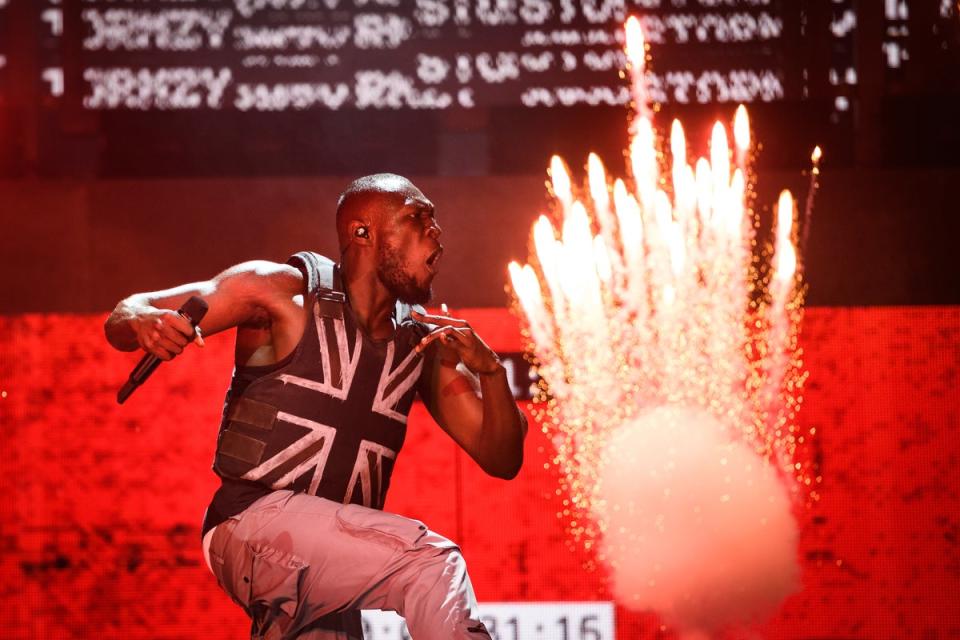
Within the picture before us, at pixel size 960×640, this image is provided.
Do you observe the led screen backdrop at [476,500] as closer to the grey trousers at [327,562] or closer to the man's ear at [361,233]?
the man's ear at [361,233]

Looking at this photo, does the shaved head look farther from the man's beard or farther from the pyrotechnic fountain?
the pyrotechnic fountain

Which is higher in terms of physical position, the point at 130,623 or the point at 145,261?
the point at 145,261

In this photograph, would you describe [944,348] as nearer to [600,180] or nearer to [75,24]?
[600,180]

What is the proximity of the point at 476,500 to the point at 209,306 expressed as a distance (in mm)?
2384

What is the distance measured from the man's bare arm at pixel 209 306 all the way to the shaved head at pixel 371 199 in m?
0.18

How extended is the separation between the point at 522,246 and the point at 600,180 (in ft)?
1.44

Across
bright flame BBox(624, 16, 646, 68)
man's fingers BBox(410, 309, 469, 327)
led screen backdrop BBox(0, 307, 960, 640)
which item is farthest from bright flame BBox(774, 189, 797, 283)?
man's fingers BBox(410, 309, 469, 327)

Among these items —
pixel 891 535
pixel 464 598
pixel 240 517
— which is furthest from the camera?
pixel 891 535

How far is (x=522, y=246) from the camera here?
4484mm

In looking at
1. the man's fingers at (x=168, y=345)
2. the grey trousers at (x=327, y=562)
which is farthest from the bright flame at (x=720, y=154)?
the man's fingers at (x=168, y=345)

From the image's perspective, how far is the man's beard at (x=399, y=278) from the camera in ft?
8.08

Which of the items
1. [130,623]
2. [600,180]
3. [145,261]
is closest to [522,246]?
[600,180]

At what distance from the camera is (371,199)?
251 cm

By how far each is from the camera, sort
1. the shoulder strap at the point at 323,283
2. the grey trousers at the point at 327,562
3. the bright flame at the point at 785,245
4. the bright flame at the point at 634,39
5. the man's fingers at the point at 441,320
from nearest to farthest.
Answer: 1. the grey trousers at the point at 327,562
2. the man's fingers at the point at 441,320
3. the shoulder strap at the point at 323,283
4. the bright flame at the point at 634,39
5. the bright flame at the point at 785,245
